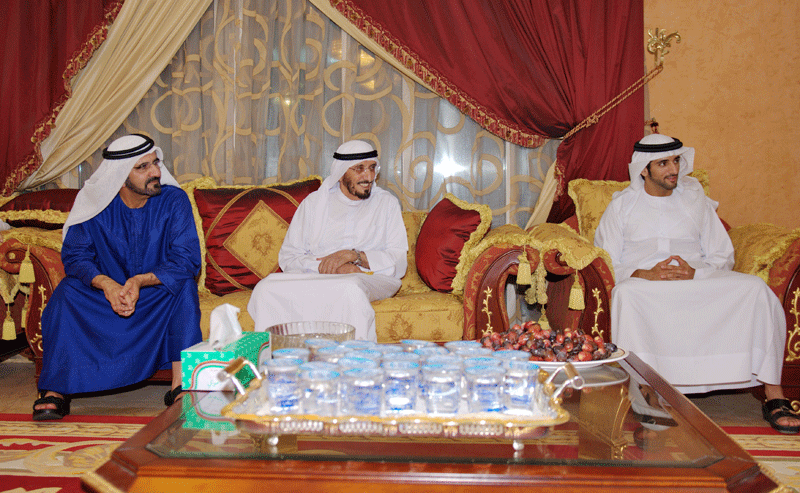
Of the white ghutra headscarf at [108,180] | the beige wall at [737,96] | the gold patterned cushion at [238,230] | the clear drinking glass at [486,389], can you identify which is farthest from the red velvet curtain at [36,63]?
the clear drinking glass at [486,389]

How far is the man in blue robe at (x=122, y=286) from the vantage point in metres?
2.98

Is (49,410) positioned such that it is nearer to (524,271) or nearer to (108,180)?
(108,180)

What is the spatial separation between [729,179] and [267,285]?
3221 millimetres

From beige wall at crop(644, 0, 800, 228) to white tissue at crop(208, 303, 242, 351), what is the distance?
350 cm

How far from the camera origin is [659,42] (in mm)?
4246

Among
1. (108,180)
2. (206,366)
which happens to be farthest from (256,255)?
(206,366)

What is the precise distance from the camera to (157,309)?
3.13 m

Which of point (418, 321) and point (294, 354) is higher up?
point (294, 354)

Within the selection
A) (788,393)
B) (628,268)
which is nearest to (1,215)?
(628,268)

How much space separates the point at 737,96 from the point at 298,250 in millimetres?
3149

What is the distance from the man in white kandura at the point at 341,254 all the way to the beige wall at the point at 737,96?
209 centimetres

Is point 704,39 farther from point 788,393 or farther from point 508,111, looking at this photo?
point 788,393

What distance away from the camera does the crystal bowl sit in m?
1.90

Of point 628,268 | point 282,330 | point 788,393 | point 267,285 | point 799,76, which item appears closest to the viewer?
point 282,330
